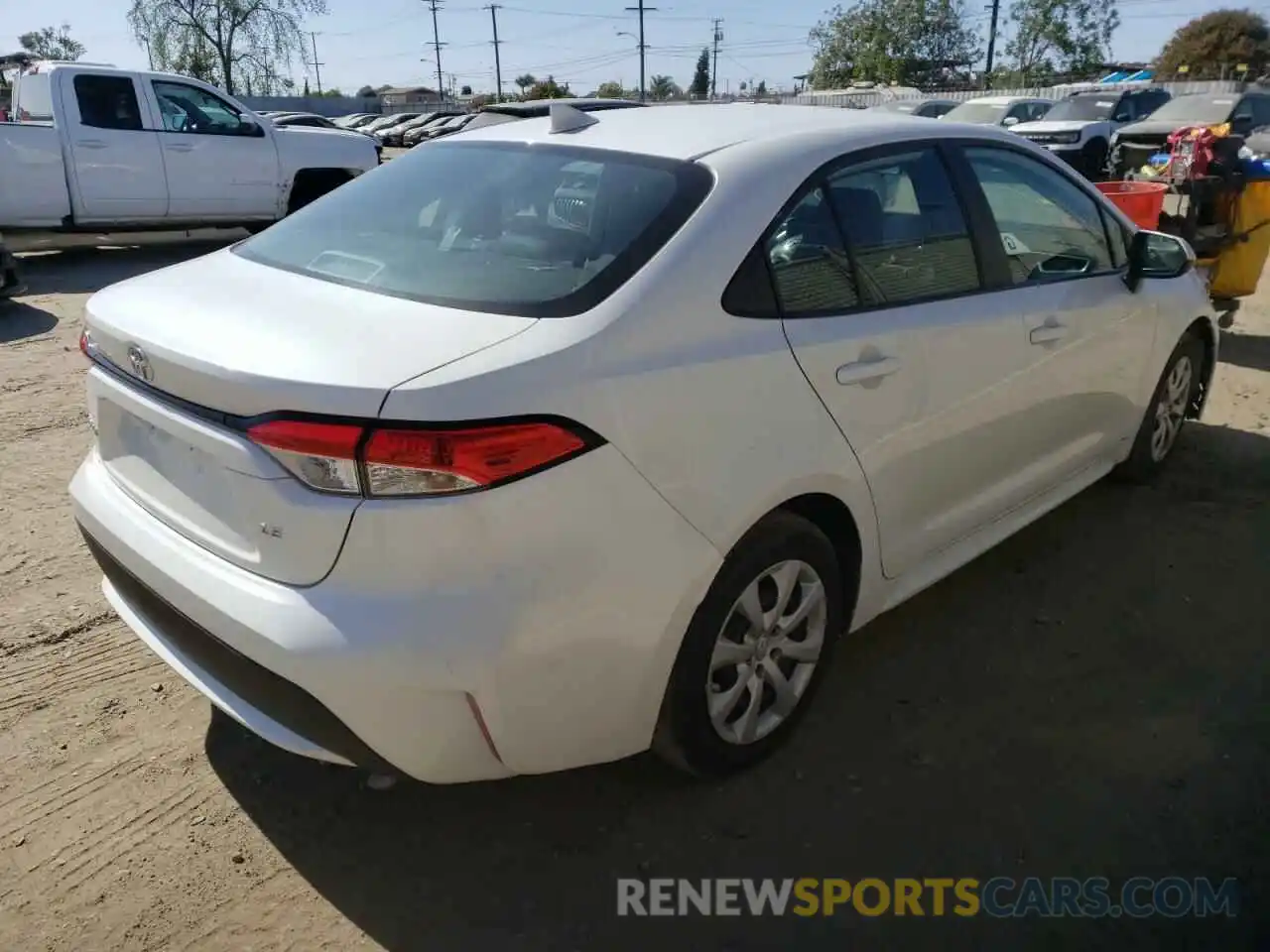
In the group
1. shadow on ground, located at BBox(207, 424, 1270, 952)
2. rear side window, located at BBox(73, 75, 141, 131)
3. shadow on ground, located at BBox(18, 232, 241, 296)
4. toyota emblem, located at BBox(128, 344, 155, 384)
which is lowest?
shadow on ground, located at BBox(207, 424, 1270, 952)

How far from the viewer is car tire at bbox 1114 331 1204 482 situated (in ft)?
14.6

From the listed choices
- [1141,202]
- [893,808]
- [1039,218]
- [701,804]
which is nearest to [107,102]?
[1141,202]

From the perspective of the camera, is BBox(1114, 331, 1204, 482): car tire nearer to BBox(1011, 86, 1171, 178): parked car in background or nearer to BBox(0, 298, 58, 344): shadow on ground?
BBox(0, 298, 58, 344): shadow on ground

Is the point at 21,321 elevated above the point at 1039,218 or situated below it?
below

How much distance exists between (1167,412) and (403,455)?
12.9 ft

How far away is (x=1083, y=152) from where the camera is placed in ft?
59.2

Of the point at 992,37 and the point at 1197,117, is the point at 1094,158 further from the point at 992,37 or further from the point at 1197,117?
the point at 992,37

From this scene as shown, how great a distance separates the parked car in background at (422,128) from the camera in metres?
37.7

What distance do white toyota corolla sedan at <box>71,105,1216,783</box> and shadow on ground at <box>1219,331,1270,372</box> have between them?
169 inches

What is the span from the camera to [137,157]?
10367 mm

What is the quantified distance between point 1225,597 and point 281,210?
420 inches

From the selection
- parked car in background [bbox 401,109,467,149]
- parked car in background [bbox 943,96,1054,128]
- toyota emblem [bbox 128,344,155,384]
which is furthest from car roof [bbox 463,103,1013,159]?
parked car in background [bbox 401,109,467,149]

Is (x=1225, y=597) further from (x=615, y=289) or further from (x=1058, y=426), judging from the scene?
(x=615, y=289)

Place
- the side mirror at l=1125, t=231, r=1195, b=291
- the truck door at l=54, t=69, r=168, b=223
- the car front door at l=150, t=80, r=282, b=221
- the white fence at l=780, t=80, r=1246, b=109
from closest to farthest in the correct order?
the side mirror at l=1125, t=231, r=1195, b=291 < the truck door at l=54, t=69, r=168, b=223 < the car front door at l=150, t=80, r=282, b=221 < the white fence at l=780, t=80, r=1246, b=109
